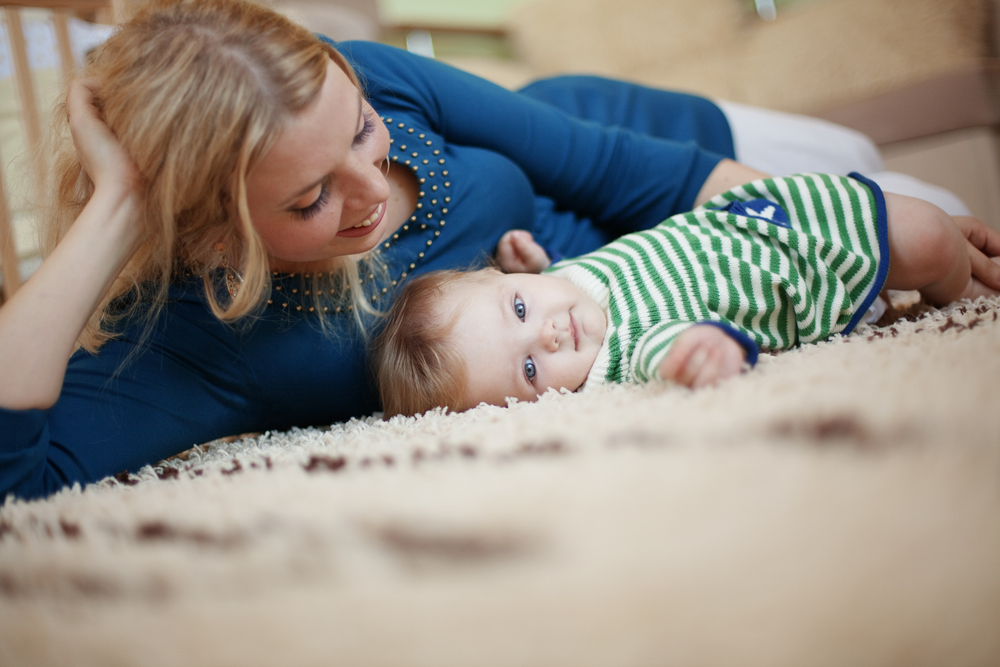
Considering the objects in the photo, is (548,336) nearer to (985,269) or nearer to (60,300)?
(60,300)

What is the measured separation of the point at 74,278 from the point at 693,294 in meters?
0.78

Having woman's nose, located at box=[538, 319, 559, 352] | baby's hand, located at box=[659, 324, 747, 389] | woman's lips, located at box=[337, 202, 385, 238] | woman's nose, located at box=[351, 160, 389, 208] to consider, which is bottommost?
woman's nose, located at box=[538, 319, 559, 352]

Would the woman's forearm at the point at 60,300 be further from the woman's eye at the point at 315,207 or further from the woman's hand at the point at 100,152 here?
the woman's eye at the point at 315,207

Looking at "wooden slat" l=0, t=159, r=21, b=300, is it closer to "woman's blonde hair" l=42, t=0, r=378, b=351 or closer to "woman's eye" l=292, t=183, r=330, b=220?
"woman's blonde hair" l=42, t=0, r=378, b=351

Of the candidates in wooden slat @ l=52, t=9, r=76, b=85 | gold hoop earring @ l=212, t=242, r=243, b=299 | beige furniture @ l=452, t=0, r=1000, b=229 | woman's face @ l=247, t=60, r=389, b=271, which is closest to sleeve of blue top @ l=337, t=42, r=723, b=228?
woman's face @ l=247, t=60, r=389, b=271

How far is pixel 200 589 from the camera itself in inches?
16.0

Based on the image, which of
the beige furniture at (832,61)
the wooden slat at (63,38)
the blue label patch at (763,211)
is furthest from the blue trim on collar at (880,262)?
the wooden slat at (63,38)

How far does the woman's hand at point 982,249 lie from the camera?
1028 millimetres

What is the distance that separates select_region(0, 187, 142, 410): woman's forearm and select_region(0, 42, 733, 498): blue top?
0.13 feet

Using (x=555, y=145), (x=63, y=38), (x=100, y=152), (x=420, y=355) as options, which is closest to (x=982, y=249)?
(x=555, y=145)

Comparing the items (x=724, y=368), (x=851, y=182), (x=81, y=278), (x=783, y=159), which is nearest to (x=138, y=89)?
(x=81, y=278)

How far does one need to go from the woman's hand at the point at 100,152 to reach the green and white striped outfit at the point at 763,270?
2.17ft

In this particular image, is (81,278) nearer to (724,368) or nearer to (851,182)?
(724,368)

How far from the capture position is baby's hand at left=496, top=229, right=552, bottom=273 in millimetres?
1192
